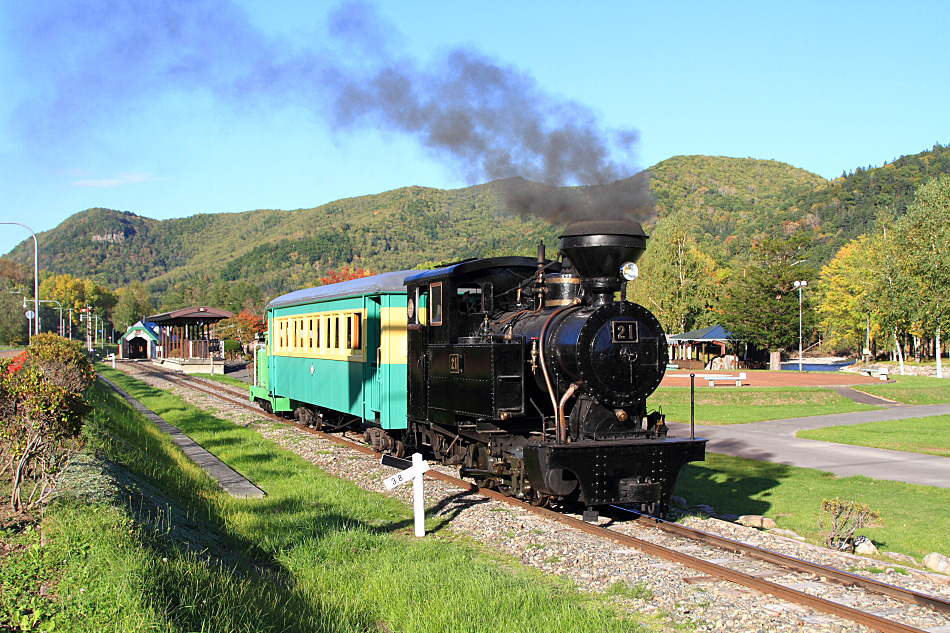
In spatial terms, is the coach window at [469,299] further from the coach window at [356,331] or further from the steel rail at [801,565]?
the coach window at [356,331]

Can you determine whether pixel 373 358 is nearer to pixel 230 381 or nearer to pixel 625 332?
pixel 625 332

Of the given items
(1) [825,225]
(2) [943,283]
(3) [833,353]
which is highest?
(1) [825,225]

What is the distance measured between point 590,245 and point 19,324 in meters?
97.1

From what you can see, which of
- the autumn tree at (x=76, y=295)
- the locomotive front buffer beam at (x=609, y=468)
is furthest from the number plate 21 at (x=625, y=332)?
the autumn tree at (x=76, y=295)

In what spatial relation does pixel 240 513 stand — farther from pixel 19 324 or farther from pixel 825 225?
pixel 825 225

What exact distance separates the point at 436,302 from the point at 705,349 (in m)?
64.6

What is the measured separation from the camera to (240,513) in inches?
361

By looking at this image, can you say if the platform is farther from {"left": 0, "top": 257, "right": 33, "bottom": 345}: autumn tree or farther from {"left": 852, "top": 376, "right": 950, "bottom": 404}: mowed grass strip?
{"left": 0, "top": 257, "right": 33, "bottom": 345}: autumn tree

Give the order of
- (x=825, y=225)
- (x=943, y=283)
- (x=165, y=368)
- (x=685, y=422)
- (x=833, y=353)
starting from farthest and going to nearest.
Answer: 1. (x=825, y=225)
2. (x=833, y=353)
3. (x=165, y=368)
4. (x=943, y=283)
5. (x=685, y=422)

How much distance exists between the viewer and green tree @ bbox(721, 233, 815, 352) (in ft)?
198

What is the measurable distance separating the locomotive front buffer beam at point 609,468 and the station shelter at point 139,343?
238 ft

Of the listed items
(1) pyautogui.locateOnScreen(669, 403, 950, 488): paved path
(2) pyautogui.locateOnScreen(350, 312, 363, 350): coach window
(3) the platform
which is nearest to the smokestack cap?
(2) pyautogui.locateOnScreen(350, 312, 363, 350): coach window

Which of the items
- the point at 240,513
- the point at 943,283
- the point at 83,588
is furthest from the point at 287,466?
Result: the point at 943,283

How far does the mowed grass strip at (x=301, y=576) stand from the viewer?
488 cm
